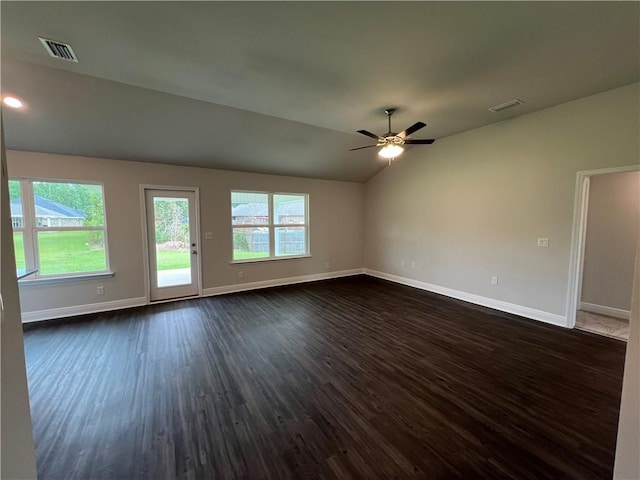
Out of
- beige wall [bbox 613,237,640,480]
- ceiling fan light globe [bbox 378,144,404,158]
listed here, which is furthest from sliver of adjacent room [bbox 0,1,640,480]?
ceiling fan light globe [bbox 378,144,404,158]

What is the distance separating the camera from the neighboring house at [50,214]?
12.9ft

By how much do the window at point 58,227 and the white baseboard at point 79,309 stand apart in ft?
1.82

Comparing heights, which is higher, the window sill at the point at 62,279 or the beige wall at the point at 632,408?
the beige wall at the point at 632,408

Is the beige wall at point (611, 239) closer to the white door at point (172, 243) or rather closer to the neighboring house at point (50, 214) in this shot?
the white door at point (172, 243)

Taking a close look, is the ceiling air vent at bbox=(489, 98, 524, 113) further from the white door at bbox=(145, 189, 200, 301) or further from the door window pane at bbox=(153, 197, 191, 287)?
the door window pane at bbox=(153, 197, 191, 287)

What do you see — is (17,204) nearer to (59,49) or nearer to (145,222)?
(145,222)

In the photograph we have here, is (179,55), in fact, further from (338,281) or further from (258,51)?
(338,281)

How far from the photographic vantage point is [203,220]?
17.4 feet

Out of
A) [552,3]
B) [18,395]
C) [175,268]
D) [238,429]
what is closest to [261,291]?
[175,268]

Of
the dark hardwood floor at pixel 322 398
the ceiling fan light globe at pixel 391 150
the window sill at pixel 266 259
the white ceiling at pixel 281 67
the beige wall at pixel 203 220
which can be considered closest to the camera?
the dark hardwood floor at pixel 322 398

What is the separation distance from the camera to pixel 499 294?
454cm

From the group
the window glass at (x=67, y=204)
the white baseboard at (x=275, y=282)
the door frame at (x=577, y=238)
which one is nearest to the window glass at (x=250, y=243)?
the white baseboard at (x=275, y=282)

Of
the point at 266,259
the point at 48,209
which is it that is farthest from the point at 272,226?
the point at 48,209

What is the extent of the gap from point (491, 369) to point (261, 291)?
13.9ft
